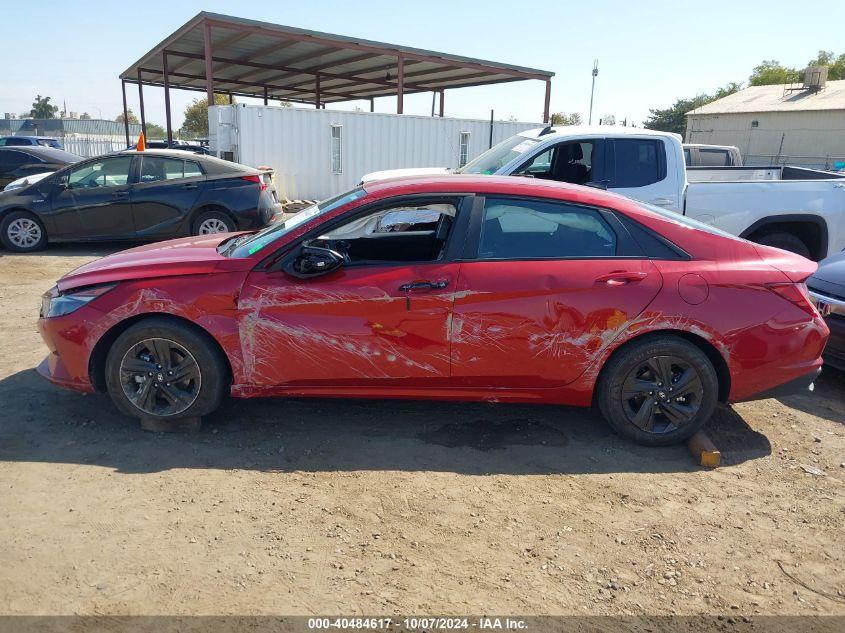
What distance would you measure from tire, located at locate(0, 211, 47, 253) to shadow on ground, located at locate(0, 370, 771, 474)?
243 inches

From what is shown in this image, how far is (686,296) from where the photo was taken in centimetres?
390

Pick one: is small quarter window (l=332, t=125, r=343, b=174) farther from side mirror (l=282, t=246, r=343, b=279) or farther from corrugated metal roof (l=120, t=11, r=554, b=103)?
side mirror (l=282, t=246, r=343, b=279)

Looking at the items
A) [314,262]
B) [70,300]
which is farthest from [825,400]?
[70,300]

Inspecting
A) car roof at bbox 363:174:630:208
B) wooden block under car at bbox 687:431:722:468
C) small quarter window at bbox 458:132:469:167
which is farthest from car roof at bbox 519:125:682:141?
small quarter window at bbox 458:132:469:167

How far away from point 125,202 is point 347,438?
7.43 meters

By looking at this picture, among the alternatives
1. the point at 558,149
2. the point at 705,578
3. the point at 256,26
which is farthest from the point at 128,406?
the point at 256,26

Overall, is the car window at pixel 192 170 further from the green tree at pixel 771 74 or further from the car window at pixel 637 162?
the green tree at pixel 771 74

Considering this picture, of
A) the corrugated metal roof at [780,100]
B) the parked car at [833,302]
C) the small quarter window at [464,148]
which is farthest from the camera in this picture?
the corrugated metal roof at [780,100]

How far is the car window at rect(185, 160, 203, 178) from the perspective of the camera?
33.1ft

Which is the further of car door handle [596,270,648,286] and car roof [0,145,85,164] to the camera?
car roof [0,145,85,164]

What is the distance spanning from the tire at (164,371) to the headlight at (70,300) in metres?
0.31

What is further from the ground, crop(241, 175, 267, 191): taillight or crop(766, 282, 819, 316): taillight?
crop(241, 175, 267, 191): taillight

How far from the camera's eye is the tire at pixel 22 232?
32.1 ft

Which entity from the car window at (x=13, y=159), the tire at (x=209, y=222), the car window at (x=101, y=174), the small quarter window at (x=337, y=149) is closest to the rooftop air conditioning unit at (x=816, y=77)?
the small quarter window at (x=337, y=149)
